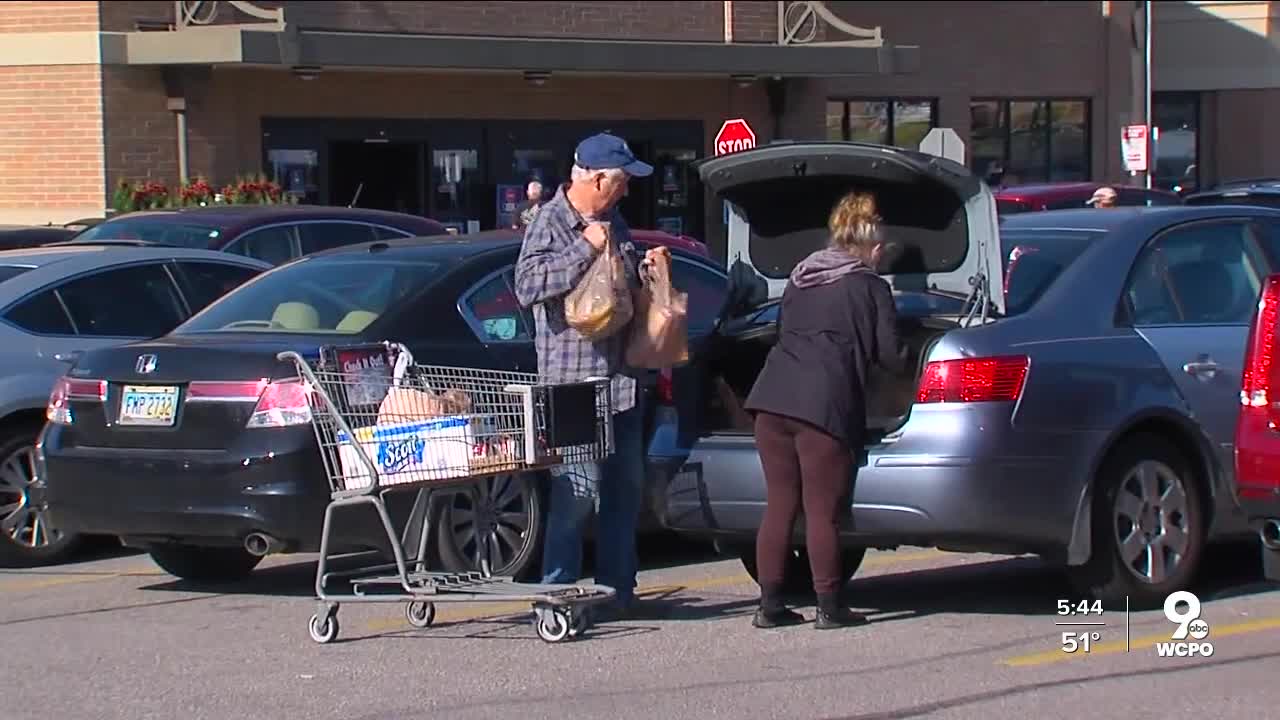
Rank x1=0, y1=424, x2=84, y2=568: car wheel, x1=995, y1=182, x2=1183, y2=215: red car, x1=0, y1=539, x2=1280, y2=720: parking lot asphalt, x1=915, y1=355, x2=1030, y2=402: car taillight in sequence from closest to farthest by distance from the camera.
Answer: x1=0, y1=539, x2=1280, y2=720: parking lot asphalt, x1=915, y1=355, x2=1030, y2=402: car taillight, x1=0, y1=424, x2=84, y2=568: car wheel, x1=995, y1=182, x2=1183, y2=215: red car

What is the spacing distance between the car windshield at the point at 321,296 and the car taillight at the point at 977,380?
2.52 metres

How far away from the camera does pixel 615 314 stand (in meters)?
7.60

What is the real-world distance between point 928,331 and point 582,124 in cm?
2130

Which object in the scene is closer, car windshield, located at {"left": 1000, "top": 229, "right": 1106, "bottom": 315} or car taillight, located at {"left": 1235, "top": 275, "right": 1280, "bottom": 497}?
car taillight, located at {"left": 1235, "top": 275, "right": 1280, "bottom": 497}

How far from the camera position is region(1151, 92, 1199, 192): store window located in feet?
129

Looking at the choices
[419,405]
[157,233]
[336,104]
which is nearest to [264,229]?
[157,233]

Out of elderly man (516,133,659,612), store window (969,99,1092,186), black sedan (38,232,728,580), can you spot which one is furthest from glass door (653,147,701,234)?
elderly man (516,133,659,612)

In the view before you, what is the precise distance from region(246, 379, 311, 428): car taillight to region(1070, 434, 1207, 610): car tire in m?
3.23

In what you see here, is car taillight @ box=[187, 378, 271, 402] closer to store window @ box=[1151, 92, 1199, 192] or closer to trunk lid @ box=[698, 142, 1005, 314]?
trunk lid @ box=[698, 142, 1005, 314]

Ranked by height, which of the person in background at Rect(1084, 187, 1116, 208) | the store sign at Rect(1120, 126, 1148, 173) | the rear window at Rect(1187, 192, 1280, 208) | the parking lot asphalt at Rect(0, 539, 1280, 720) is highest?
the store sign at Rect(1120, 126, 1148, 173)

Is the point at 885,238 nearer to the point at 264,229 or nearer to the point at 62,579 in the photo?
the point at 62,579

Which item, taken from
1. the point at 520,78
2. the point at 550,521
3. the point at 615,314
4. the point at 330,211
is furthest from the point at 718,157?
the point at 520,78

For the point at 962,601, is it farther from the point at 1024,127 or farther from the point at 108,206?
the point at 1024,127

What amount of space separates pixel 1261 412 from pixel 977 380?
1.11 meters
